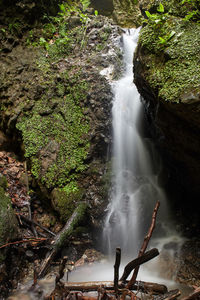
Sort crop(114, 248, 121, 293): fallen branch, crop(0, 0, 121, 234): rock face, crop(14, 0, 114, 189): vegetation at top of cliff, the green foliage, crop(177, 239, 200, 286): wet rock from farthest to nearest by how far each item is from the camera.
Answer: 1. the green foliage
2. crop(14, 0, 114, 189): vegetation at top of cliff
3. crop(0, 0, 121, 234): rock face
4. crop(177, 239, 200, 286): wet rock
5. crop(114, 248, 121, 293): fallen branch

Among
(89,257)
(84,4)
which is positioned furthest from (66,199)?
(84,4)

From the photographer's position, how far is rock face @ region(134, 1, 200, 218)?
2914 millimetres

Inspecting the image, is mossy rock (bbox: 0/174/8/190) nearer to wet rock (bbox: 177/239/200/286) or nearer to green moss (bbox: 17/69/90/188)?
green moss (bbox: 17/69/90/188)

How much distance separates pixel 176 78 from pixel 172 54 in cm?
50

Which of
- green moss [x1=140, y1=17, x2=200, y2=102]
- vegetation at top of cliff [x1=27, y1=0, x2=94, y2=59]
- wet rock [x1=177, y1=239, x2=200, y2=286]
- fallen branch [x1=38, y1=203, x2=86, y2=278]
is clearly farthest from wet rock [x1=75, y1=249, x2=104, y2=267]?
vegetation at top of cliff [x1=27, y1=0, x2=94, y2=59]

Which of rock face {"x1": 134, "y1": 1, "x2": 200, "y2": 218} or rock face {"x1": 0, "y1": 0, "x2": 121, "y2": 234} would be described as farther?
rock face {"x1": 0, "y1": 0, "x2": 121, "y2": 234}

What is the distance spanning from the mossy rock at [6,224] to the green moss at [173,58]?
324 cm

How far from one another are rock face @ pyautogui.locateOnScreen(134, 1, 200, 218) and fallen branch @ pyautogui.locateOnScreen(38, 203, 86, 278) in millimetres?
2482

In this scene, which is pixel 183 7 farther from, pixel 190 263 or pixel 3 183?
pixel 3 183

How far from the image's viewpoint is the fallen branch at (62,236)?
3.29 metres

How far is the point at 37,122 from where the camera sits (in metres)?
5.42

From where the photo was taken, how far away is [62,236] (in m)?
3.86

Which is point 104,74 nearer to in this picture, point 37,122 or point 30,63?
point 30,63

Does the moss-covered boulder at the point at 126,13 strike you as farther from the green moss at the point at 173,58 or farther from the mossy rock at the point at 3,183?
the mossy rock at the point at 3,183
